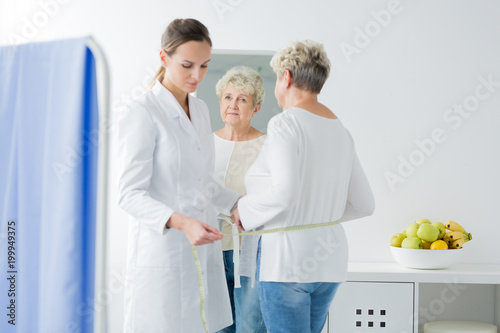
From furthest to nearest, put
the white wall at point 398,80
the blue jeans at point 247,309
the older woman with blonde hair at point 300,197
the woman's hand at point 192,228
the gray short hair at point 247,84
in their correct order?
the white wall at point 398,80 < the gray short hair at point 247,84 < the blue jeans at point 247,309 < the older woman with blonde hair at point 300,197 < the woman's hand at point 192,228

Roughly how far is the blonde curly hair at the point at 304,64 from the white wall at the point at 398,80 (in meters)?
1.31

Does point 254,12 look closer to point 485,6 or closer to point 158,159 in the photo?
point 485,6

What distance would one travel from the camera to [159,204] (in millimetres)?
1376

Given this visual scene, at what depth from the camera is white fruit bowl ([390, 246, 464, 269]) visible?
2.54 meters

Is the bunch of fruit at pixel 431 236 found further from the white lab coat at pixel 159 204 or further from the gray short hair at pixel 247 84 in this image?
the white lab coat at pixel 159 204

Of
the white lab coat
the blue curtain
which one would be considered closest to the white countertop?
the white lab coat

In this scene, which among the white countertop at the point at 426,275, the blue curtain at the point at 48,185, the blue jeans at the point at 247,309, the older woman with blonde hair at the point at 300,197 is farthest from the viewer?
the white countertop at the point at 426,275

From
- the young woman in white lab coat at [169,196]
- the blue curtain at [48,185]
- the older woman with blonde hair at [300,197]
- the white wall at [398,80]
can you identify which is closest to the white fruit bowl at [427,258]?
the white wall at [398,80]

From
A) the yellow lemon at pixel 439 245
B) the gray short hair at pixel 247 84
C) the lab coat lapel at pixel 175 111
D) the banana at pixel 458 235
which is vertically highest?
the gray short hair at pixel 247 84

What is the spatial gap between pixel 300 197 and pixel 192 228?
33cm

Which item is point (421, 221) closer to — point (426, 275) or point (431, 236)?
point (431, 236)

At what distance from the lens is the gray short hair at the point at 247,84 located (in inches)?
94.4

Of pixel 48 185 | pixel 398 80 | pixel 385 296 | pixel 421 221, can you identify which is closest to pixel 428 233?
pixel 421 221

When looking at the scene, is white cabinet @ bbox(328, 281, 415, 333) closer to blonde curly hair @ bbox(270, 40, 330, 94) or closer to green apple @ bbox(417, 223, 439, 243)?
green apple @ bbox(417, 223, 439, 243)
